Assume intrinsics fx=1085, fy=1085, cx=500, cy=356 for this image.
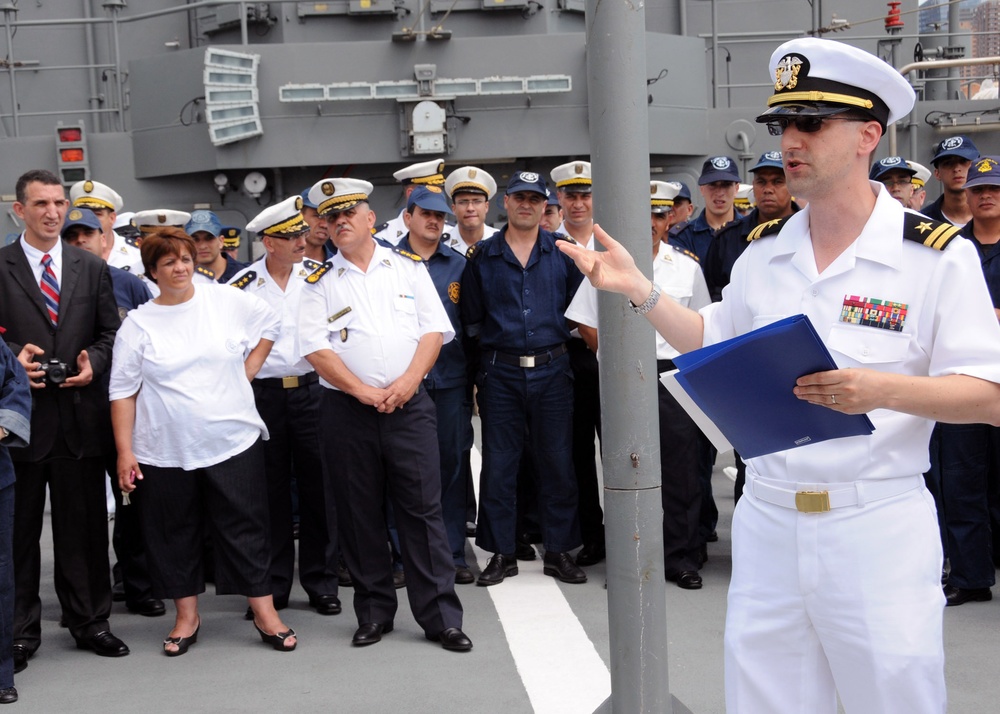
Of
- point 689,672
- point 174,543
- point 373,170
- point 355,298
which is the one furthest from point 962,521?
point 373,170

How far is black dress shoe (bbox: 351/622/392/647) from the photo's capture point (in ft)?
14.5

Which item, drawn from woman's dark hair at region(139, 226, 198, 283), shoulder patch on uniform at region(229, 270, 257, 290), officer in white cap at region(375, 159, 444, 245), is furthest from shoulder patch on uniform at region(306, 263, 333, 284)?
officer in white cap at region(375, 159, 444, 245)

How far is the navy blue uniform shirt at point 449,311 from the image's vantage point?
5.38m

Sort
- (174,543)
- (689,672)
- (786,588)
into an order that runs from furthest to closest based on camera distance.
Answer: (174,543) → (689,672) → (786,588)

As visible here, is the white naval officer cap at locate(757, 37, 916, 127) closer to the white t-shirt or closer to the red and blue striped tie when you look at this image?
the white t-shirt

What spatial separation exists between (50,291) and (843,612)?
3614mm

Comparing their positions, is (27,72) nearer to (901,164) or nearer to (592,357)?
(592,357)

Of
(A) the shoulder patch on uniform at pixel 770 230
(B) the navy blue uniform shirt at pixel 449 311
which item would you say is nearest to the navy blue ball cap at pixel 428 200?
(B) the navy blue uniform shirt at pixel 449 311

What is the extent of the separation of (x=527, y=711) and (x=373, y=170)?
6890mm

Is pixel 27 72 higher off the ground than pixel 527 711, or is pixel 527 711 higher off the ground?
pixel 27 72

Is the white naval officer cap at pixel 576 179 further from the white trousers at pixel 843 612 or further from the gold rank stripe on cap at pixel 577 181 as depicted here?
the white trousers at pixel 843 612

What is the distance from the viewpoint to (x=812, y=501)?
2.11m

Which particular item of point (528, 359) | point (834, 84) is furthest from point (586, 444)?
point (834, 84)

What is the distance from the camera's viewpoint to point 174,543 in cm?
447
